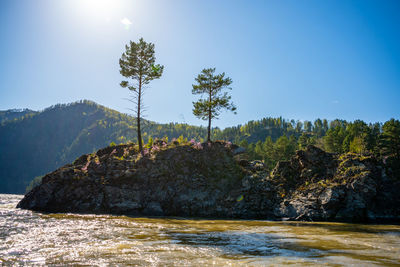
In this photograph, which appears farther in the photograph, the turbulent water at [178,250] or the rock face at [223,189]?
the rock face at [223,189]

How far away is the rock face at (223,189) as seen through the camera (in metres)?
21.0

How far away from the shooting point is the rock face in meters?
21.0

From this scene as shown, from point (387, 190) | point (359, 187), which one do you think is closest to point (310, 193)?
point (359, 187)

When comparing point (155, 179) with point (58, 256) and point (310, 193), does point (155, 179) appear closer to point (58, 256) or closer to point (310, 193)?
point (310, 193)

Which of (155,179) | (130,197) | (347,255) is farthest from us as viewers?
(155,179)

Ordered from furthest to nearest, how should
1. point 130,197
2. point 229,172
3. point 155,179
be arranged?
Answer: 1. point 229,172
2. point 155,179
3. point 130,197

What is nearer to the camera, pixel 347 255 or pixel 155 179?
pixel 347 255

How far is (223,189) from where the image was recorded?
2564cm

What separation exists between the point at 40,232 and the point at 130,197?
41.4ft

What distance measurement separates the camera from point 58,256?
683 cm

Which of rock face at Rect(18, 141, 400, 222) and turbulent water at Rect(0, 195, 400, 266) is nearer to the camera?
turbulent water at Rect(0, 195, 400, 266)

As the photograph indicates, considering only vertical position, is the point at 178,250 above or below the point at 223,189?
below

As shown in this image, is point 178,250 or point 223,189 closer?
point 178,250

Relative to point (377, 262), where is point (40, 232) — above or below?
below
